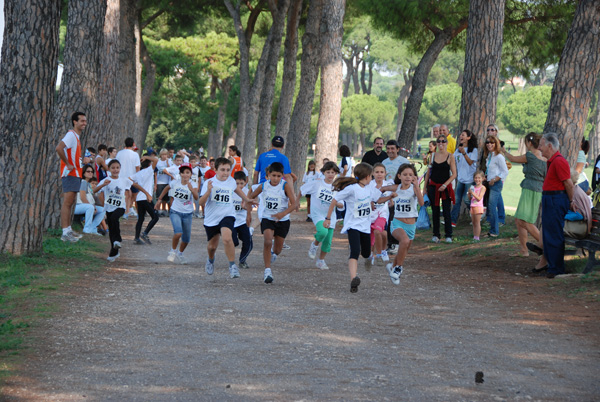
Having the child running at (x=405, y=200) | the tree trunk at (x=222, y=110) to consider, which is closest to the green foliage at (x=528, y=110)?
the tree trunk at (x=222, y=110)

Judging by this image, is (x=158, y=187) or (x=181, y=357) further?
(x=158, y=187)

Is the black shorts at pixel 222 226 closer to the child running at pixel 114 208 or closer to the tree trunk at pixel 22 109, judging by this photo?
the child running at pixel 114 208

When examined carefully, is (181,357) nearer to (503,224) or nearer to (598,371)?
(598,371)

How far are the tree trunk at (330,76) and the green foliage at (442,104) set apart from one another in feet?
259

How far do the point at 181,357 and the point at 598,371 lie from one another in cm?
319

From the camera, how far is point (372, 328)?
7203 mm

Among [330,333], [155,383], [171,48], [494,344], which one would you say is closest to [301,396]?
[155,383]

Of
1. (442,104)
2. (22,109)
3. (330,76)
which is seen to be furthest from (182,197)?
(442,104)

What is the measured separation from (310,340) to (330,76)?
50.1ft

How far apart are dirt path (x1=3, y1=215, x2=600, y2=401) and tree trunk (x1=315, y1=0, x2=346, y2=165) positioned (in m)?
11.2

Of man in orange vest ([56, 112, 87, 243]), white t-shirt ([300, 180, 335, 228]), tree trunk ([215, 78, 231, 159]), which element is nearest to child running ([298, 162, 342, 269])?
white t-shirt ([300, 180, 335, 228])

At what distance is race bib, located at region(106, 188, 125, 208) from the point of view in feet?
38.4

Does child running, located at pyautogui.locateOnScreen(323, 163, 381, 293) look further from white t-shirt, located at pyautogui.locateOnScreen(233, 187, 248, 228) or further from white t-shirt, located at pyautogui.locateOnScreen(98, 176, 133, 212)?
white t-shirt, located at pyautogui.locateOnScreen(98, 176, 133, 212)

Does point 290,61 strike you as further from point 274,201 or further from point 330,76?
point 274,201
